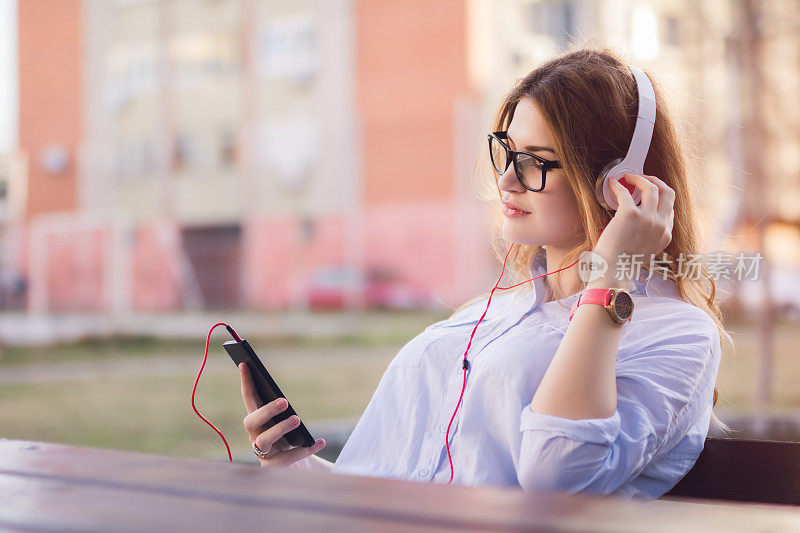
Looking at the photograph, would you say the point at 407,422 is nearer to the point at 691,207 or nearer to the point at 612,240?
the point at 612,240

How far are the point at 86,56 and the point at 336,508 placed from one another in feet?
79.2

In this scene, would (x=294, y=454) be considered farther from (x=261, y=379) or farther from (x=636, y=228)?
(x=636, y=228)

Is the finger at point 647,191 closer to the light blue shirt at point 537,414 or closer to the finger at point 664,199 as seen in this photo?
the finger at point 664,199

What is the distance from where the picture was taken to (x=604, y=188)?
1.61 m

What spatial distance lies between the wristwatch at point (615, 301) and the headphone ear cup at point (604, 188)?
0.83 ft

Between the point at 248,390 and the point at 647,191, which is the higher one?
the point at 647,191

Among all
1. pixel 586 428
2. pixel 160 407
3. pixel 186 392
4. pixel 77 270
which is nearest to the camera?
pixel 586 428

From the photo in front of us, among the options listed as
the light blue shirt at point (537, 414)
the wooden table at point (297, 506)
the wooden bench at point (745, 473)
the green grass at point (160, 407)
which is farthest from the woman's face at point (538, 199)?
the green grass at point (160, 407)

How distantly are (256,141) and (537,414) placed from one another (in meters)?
19.9

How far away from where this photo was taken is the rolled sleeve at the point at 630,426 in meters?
1.35

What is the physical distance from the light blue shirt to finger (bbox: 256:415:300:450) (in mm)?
171

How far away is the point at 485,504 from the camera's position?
2.80 ft

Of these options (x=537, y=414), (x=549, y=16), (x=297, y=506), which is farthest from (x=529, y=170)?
(x=549, y=16)

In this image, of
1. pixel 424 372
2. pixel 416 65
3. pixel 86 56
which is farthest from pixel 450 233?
pixel 424 372
